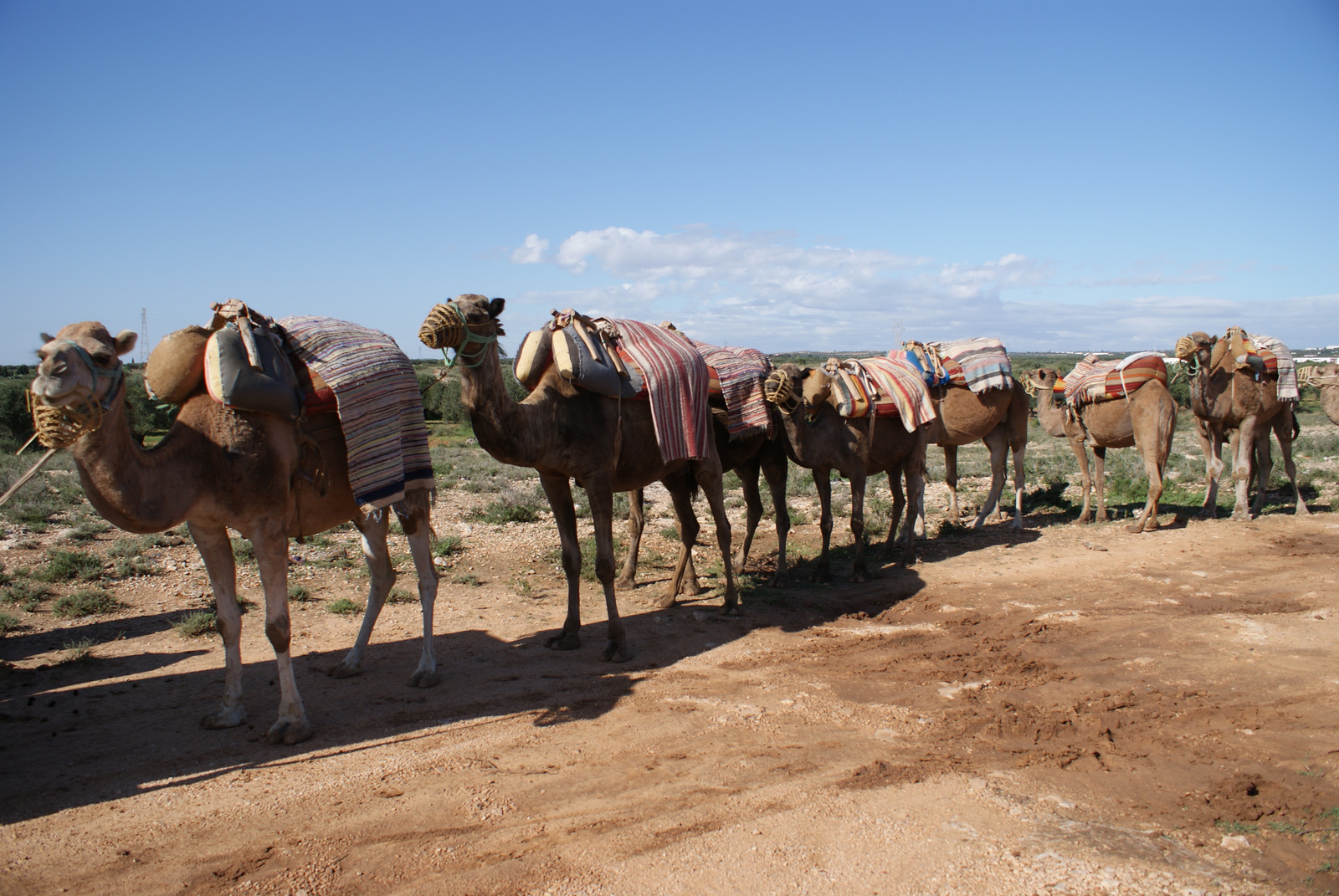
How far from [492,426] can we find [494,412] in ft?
0.36

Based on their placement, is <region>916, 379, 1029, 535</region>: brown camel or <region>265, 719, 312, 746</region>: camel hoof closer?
<region>265, 719, 312, 746</region>: camel hoof

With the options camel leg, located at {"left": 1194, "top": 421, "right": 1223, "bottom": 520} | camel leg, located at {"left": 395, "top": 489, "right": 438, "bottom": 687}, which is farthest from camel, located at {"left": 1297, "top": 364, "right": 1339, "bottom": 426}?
camel leg, located at {"left": 395, "top": 489, "right": 438, "bottom": 687}

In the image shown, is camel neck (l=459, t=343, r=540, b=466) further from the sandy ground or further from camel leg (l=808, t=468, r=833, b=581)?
camel leg (l=808, t=468, r=833, b=581)

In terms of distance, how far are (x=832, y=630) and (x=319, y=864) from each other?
526cm

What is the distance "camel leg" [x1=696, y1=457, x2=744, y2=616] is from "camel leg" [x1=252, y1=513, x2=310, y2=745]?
165 inches

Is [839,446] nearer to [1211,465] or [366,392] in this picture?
[366,392]

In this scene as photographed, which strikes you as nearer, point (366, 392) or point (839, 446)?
point (366, 392)

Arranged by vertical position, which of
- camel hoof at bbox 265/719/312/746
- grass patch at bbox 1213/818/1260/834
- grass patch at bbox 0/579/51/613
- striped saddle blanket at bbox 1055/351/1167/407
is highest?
striped saddle blanket at bbox 1055/351/1167/407

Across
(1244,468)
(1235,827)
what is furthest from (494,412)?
(1244,468)

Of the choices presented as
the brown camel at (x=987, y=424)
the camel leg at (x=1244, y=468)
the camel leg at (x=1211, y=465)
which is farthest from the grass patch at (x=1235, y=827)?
the camel leg at (x=1211, y=465)

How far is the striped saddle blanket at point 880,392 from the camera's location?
1000 cm

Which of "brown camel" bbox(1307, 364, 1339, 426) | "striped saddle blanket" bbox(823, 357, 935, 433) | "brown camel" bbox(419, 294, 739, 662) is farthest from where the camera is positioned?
"brown camel" bbox(1307, 364, 1339, 426)

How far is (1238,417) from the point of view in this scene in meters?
12.5

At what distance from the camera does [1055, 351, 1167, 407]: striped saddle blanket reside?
493 inches
